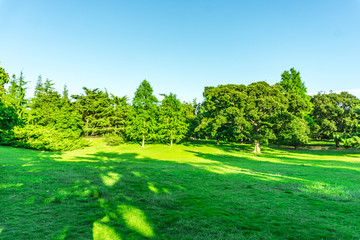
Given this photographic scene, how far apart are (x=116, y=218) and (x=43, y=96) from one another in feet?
223

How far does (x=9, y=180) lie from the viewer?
33.1 feet

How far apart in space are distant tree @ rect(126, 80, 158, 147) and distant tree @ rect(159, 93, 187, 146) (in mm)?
1803

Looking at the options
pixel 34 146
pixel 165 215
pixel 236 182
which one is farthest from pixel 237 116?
pixel 34 146

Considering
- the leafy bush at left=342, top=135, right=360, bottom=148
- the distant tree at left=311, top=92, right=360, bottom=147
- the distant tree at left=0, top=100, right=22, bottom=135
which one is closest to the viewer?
the distant tree at left=0, top=100, right=22, bottom=135

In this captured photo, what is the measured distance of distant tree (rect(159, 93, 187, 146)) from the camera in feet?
144

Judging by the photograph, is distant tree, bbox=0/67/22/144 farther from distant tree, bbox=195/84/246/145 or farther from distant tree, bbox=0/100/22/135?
distant tree, bbox=195/84/246/145

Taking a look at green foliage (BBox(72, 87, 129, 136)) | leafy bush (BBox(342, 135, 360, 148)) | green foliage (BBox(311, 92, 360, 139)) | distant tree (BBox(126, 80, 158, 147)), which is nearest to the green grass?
leafy bush (BBox(342, 135, 360, 148))

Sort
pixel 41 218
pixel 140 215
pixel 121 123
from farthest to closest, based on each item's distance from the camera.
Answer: pixel 121 123 < pixel 140 215 < pixel 41 218

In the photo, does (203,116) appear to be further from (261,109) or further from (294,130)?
(294,130)

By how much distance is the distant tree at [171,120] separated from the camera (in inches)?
1723

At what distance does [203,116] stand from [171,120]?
7491 mm

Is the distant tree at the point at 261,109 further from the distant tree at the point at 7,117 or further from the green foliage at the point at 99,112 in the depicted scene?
the green foliage at the point at 99,112

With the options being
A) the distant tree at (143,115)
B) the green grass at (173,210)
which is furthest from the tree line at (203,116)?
the green grass at (173,210)

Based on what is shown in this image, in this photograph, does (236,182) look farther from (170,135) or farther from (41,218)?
(170,135)
